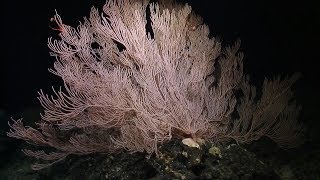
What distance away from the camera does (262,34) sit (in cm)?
588

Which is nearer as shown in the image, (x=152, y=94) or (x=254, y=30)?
(x=152, y=94)

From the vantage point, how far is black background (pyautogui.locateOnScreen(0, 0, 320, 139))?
548 cm

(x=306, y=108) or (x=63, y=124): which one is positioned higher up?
(x=63, y=124)

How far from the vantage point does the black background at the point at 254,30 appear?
548 centimetres

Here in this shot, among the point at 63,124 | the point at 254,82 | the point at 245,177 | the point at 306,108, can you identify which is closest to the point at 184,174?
the point at 245,177

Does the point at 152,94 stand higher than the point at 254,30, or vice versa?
the point at 254,30

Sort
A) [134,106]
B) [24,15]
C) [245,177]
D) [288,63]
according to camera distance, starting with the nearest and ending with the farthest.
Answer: [245,177] → [134,106] → [288,63] → [24,15]

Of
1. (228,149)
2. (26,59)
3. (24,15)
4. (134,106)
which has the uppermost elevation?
(24,15)

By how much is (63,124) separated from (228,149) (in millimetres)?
2070

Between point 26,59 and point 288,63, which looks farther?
point 26,59

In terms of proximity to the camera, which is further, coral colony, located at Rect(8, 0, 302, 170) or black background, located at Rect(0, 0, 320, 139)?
black background, located at Rect(0, 0, 320, 139)

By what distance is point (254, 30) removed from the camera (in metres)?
5.90

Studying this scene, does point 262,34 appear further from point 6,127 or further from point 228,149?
point 6,127

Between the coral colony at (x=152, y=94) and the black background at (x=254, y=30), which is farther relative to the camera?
the black background at (x=254, y=30)
